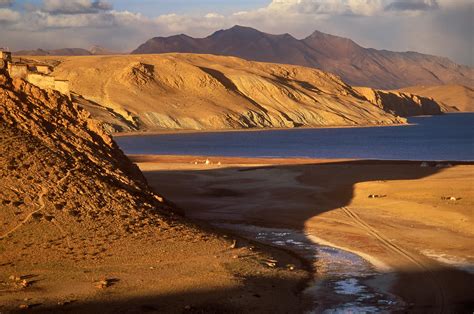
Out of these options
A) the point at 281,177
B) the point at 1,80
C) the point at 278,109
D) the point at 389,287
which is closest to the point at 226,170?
the point at 281,177

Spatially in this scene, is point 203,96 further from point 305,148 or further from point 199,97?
point 305,148

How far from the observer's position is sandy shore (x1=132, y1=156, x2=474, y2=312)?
623 inches

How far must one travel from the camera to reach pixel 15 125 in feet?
56.4

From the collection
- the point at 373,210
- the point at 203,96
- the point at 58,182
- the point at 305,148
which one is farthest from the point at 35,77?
the point at 203,96

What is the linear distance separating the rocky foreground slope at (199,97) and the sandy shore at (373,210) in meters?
71.2

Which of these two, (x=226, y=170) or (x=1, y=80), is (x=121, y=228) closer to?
(x=1, y=80)

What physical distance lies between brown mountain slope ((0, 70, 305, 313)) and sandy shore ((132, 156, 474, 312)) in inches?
106

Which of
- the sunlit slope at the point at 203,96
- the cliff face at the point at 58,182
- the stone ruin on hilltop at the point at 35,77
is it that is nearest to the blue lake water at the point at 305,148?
the sunlit slope at the point at 203,96

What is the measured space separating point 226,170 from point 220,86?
9370 cm

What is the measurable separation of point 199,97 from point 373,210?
10481 cm

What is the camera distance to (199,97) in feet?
426

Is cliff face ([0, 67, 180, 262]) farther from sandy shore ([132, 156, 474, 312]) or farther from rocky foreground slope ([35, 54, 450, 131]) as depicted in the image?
rocky foreground slope ([35, 54, 450, 131])

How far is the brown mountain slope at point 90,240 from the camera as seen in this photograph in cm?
1274

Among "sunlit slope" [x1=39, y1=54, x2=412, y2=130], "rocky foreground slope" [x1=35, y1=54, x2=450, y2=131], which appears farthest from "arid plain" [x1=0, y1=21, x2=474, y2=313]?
"sunlit slope" [x1=39, y1=54, x2=412, y2=130]
